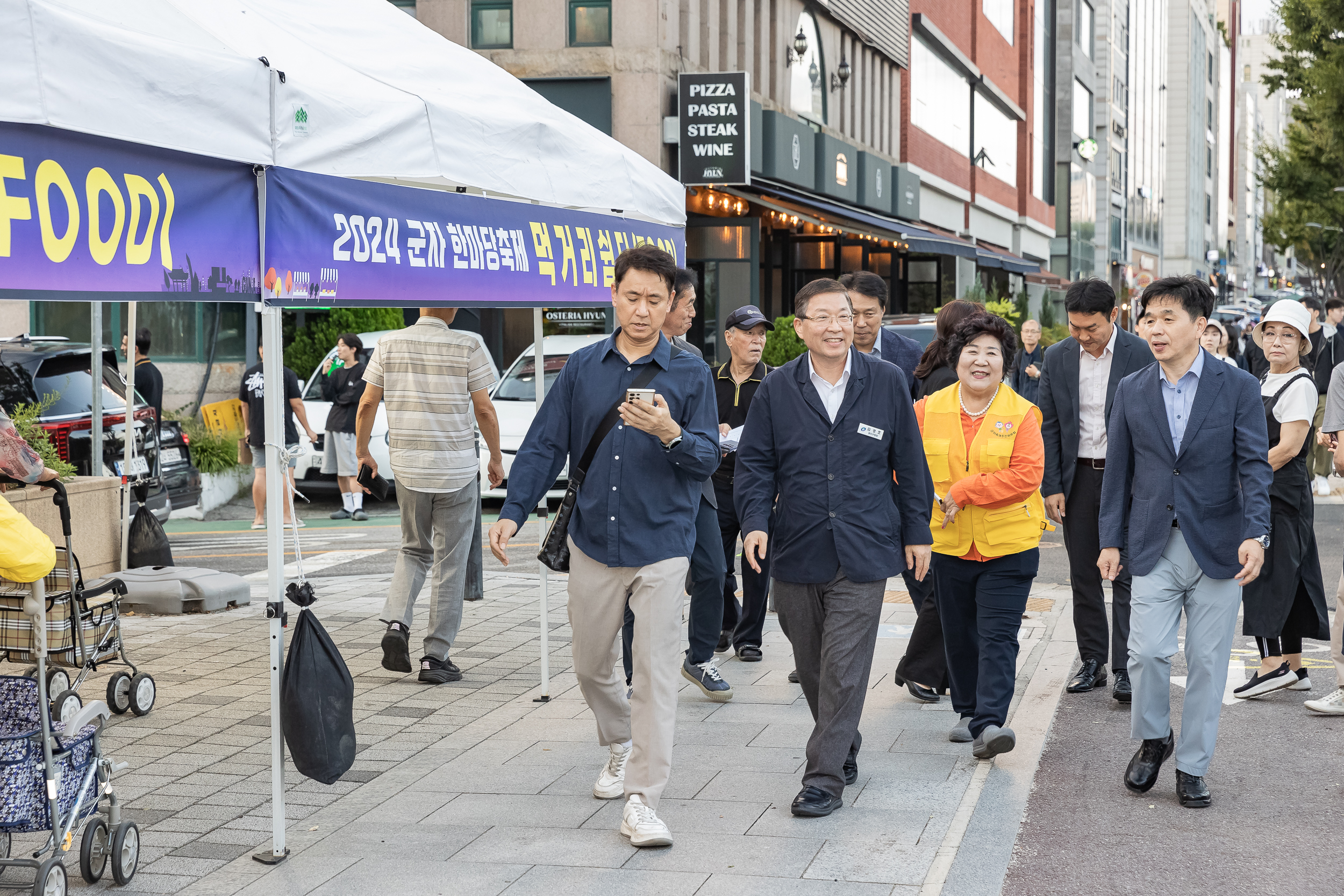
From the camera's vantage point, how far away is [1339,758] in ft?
20.0

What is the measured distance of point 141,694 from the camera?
6.72 m

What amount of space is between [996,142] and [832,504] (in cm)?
4487

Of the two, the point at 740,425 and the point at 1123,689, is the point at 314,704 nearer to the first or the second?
the point at 740,425

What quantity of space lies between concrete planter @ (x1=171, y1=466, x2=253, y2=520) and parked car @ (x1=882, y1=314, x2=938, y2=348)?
302 inches

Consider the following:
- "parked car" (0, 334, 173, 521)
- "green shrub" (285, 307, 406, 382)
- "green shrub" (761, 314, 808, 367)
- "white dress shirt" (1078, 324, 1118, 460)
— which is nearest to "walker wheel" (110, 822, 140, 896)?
"white dress shirt" (1078, 324, 1118, 460)

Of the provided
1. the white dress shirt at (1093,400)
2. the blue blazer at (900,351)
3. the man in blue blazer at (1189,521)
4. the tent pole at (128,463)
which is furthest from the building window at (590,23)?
the man in blue blazer at (1189,521)

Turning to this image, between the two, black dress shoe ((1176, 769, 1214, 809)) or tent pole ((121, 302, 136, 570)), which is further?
tent pole ((121, 302, 136, 570))

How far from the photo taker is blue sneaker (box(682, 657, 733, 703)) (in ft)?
23.0

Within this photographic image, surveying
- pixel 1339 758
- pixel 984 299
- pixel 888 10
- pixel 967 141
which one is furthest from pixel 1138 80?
pixel 1339 758

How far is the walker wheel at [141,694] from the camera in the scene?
6688mm

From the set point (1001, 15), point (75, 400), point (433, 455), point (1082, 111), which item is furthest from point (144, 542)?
point (1082, 111)

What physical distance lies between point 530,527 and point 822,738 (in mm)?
9254

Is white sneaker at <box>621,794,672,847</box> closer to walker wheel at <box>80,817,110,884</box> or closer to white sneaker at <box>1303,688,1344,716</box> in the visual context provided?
walker wheel at <box>80,817,110,884</box>

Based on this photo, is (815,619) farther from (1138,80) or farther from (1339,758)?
(1138,80)
